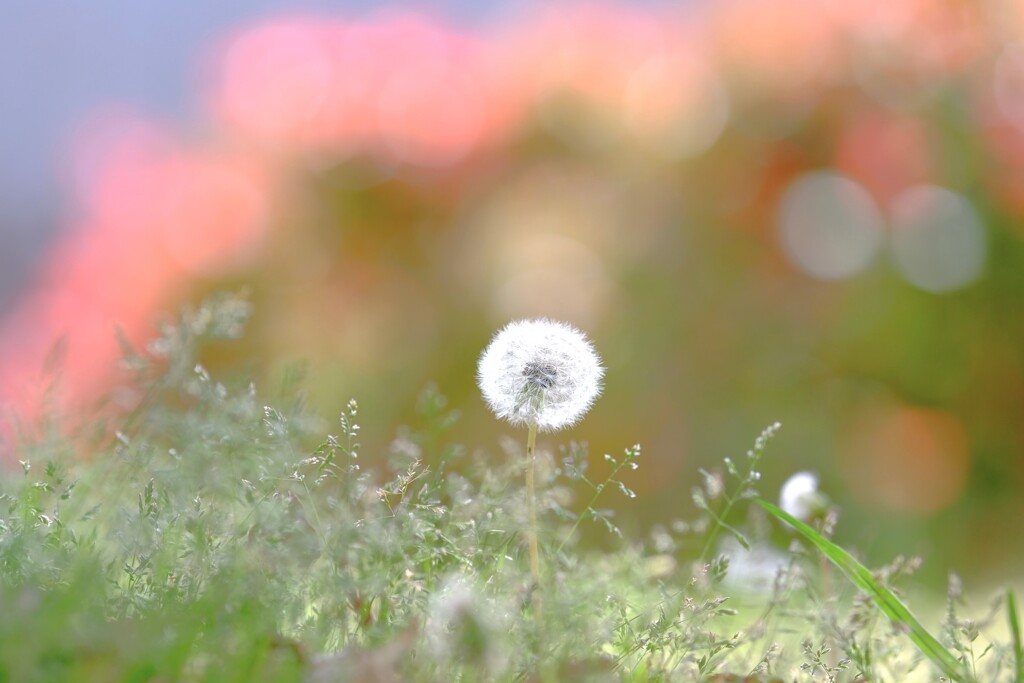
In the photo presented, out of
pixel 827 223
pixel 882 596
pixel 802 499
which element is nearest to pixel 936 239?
pixel 827 223

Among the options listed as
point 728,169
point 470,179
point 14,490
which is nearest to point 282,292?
point 470,179

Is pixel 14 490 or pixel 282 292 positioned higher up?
pixel 282 292

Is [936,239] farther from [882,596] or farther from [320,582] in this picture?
[320,582]

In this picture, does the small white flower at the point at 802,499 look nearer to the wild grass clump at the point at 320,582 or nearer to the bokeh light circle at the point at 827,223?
the wild grass clump at the point at 320,582

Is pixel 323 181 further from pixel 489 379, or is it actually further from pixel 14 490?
pixel 489 379

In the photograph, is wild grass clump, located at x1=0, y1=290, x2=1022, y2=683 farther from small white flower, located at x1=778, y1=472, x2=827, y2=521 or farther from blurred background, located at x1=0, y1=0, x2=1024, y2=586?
blurred background, located at x1=0, y1=0, x2=1024, y2=586

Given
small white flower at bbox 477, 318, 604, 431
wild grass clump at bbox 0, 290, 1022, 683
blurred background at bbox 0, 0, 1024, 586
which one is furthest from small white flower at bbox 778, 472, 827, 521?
blurred background at bbox 0, 0, 1024, 586
